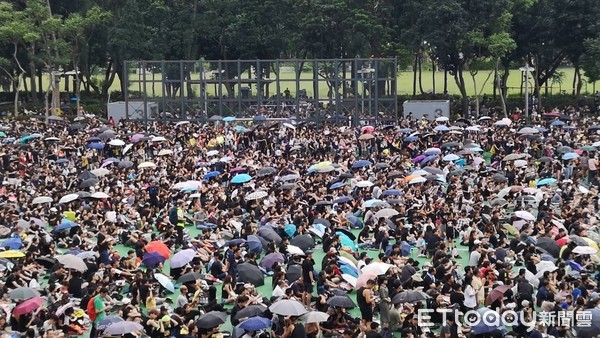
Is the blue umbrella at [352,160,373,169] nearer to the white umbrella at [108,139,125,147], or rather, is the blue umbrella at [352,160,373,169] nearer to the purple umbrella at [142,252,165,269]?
the white umbrella at [108,139,125,147]

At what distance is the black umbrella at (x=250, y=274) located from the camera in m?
19.2

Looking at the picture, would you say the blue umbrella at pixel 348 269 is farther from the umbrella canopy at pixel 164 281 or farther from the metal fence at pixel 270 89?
the metal fence at pixel 270 89

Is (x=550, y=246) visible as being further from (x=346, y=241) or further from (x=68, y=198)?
(x=68, y=198)

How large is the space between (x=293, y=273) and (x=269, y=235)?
10.1ft

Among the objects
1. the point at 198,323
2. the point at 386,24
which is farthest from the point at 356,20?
the point at 198,323

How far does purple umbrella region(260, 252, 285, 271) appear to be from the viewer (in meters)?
20.2

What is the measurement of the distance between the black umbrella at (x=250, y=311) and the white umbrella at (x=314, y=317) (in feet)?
2.47

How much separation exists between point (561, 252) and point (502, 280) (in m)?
2.71

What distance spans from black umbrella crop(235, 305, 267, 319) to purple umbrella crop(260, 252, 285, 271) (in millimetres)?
3943

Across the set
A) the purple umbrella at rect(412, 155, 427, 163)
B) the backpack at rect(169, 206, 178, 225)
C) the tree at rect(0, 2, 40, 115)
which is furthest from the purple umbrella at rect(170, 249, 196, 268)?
the tree at rect(0, 2, 40, 115)

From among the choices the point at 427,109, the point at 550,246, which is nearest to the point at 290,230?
the point at 550,246

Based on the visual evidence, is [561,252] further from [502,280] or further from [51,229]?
[51,229]

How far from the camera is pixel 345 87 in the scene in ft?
156

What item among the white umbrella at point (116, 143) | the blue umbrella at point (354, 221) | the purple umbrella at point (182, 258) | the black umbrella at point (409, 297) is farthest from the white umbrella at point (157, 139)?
the black umbrella at point (409, 297)
